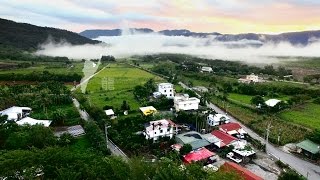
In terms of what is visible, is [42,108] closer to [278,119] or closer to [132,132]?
[132,132]

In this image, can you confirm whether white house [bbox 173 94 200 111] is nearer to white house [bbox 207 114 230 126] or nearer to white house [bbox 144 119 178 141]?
white house [bbox 207 114 230 126]

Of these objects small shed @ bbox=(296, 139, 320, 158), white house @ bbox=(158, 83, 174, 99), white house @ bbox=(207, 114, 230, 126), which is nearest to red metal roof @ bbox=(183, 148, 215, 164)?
small shed @ bbox=(296, 139, 320, 158)

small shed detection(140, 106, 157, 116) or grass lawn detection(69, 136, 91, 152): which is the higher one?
small shed detection(140, 106, 157, 116)

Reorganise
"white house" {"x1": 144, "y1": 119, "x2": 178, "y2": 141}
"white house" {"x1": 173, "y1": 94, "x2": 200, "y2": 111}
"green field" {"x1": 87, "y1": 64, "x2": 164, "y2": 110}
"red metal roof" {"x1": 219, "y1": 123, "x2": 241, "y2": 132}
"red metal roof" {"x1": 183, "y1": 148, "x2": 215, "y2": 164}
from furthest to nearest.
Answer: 1. "green field" {"x1": 87, "y1": 64, "x2": 164, "y2": 110}
2. "white house" {"x1": 173, "y1": 94, "x2": 200, "y2": 111}
3. "red metal roof" {"x1": 219, "y1": 123, "x2": 241, "y2": 132}
4. "white house" {"x1": 144, "y1": 119, "x2": 178, "y2": 141}
5. "red metal roof" {"x1": 183, "y1": 148, "x2": 215, "y2": 164}

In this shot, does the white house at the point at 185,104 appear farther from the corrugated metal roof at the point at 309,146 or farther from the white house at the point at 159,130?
the corrugated metal roof at the point at 309,146

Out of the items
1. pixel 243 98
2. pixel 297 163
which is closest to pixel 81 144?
pixel 297 163

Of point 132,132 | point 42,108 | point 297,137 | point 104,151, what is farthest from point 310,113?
point 42,108

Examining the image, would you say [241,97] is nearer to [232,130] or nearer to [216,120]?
[216,120]
